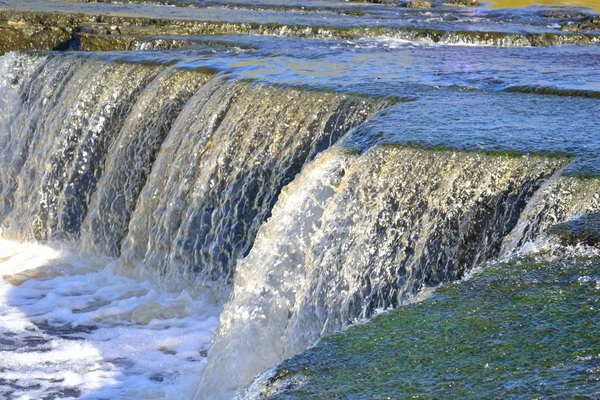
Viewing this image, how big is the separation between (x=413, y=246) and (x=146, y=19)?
26.9ft

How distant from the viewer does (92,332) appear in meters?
7.89

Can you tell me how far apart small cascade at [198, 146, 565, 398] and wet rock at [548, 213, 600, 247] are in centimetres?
97

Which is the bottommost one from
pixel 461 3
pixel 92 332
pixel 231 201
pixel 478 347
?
pixel 92 332

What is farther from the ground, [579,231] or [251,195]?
[579,231]

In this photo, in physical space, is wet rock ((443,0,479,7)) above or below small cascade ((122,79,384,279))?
above

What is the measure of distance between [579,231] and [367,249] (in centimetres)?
165

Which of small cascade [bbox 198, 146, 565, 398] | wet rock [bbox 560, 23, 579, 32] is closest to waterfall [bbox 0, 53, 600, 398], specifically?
small cascade [bbox 198, 146, 565, 398]

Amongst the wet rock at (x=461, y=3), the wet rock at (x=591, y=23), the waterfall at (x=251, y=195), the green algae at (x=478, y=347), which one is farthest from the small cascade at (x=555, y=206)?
the wet rock at (x=461, y=3)

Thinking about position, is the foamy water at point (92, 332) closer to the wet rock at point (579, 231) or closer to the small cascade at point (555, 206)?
the small cascade at point (555, 206)

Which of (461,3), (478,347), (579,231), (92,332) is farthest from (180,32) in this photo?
(478,347)

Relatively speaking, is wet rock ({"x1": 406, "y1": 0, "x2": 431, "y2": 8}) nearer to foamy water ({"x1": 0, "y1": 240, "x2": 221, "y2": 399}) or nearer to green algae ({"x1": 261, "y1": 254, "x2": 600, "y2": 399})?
foamy water ({"x1": 0, "y1": 240, "x2": 221, "y2": 399})

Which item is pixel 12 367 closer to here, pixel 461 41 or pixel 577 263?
pixel 577 263

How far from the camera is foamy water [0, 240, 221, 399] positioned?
22.6 feet

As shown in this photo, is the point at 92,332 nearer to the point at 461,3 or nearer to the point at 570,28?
the point at 570,28
